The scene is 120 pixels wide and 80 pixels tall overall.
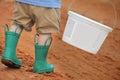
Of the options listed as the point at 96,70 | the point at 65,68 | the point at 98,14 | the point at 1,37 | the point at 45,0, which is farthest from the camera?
the point at 98,14

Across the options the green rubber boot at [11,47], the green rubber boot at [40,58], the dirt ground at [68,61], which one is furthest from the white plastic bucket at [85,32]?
the green rubber boot at [11,47]

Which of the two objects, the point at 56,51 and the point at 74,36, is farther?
the point at 56,51

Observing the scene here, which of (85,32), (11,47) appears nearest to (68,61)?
(85,32)

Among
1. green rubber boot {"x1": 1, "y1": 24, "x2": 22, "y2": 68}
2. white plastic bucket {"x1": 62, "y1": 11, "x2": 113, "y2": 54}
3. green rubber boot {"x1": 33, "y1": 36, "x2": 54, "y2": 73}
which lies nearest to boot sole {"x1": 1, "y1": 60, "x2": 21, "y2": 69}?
green rubber boot {"x1": 1, "y1": 24, "x2": 22, "y2": 68}

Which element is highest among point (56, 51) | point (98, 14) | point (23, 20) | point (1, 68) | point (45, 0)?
point (45, 0)

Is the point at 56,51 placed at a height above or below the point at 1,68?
below

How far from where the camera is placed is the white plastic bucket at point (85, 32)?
2.93m

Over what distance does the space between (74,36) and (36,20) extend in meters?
0.68

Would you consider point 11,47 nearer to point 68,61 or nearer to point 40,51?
point 40,51

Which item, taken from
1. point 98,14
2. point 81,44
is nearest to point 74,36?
point 81,44

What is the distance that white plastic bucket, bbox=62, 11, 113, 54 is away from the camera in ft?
9.61

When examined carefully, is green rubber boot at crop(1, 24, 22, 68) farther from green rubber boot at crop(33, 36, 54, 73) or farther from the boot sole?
green rubber boot at crop(33, 36, 54, 73)

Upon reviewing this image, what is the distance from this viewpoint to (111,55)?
157 inches

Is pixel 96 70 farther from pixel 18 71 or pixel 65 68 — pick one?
pixel 18 71
